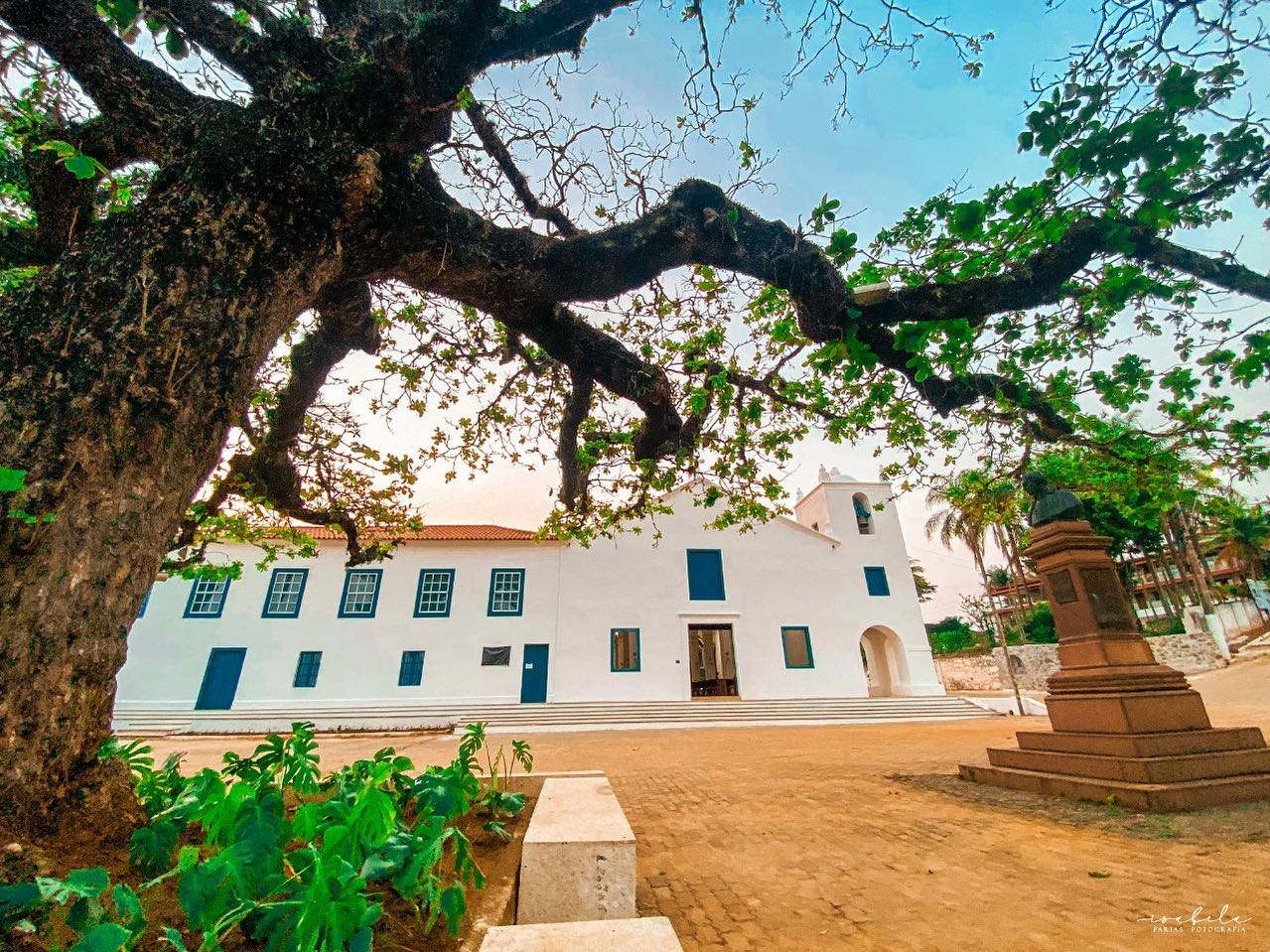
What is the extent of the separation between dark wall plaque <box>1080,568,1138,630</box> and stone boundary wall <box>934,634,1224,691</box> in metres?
13.6

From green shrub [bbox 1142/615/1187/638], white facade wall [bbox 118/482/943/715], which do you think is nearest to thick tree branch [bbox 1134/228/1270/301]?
white facade wall [bbox 118/482/943/715]

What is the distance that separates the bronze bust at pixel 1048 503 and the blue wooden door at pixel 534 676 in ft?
47.3

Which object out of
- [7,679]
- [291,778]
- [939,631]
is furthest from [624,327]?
[939,631]

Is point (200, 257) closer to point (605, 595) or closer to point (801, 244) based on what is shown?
point (801, 244)

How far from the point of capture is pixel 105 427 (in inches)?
78.5

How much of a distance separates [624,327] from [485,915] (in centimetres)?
557

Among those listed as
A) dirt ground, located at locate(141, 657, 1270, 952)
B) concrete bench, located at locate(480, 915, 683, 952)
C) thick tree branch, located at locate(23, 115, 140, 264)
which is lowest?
dirt ground, located at locate(141, 657, 1270, 952)

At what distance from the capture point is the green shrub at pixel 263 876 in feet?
3.55

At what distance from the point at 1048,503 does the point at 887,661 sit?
15.4 m

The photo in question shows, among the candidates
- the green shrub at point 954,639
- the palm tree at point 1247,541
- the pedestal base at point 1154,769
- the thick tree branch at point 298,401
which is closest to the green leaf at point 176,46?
the thick tree branch at point 298,401

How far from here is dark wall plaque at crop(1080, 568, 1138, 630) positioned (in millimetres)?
5621

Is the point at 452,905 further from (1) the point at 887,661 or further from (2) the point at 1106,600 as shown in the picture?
(1) the point at 887,661

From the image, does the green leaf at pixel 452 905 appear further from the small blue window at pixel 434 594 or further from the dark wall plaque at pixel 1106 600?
the small blue window at pixel 434 594

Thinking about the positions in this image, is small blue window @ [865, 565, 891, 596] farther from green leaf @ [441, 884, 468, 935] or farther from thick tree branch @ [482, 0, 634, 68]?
green leaf @ [441, 884, 468, 935]
